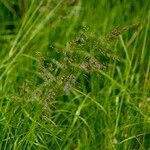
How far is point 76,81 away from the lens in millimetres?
1938

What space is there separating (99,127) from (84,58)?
0.46 m

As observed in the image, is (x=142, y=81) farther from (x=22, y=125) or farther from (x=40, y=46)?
(x=22, y=125)

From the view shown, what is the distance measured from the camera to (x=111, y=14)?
9.92 ft

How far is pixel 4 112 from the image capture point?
7.07 ft

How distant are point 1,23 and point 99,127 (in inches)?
43.8

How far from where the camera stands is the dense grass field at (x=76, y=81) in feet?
6.39

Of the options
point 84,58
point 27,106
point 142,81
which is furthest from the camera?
point 142,81

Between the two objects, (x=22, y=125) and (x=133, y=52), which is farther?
(x=133, y=52)

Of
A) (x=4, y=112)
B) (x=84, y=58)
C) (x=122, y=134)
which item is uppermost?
(x=84, y=58)

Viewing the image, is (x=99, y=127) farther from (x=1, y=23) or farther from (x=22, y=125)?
(x=1, y=23)

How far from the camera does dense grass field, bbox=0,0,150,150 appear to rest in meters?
1.95

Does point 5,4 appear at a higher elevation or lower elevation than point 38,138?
higher

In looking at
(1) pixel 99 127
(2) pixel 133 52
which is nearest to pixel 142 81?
(2) pixel 133 52

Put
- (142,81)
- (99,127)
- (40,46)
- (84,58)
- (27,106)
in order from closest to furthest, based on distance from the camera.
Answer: (84,58)
(27,106)
(99,127)
(142,81)
(40,46)
